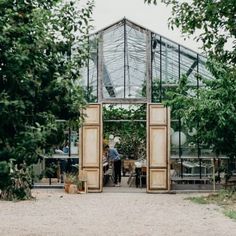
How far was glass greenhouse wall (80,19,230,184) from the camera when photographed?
1575 cm

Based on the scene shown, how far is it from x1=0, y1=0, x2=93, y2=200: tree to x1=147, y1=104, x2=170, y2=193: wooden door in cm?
1013

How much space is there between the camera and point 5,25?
4.26 metres

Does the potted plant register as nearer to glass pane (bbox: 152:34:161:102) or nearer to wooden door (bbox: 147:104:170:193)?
wooden door (bbox: 147:104:170:193)

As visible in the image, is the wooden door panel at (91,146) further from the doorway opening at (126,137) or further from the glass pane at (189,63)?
the glass pane at (189,63)

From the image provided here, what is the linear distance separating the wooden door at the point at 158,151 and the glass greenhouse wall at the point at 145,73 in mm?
593

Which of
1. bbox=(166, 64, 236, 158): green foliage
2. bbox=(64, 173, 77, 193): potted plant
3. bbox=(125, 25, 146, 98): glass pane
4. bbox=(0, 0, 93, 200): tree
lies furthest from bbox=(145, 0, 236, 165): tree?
bbox=(0, 0, 93, 200): tree

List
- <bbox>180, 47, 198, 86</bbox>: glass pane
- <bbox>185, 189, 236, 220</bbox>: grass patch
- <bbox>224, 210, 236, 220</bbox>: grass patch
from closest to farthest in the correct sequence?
<bbox>224, 210, 236, 220</bbox>: grass patch, <bbox>185, 189, 236, 220</bbox>: grass patch, <bbox>180, 47, 198, 86</bbox>: glass pane

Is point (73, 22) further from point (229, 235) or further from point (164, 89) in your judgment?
point (164, 89)

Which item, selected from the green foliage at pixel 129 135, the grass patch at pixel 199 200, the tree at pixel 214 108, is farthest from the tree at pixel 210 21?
the green foliage at pixel 129 135

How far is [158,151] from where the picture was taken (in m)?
15.2

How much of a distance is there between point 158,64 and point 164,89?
0.76m

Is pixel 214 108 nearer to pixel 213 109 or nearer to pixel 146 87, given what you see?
pixel 213 109

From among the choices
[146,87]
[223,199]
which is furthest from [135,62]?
[223,199]

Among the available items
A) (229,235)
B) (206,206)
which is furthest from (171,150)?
(229,235)
